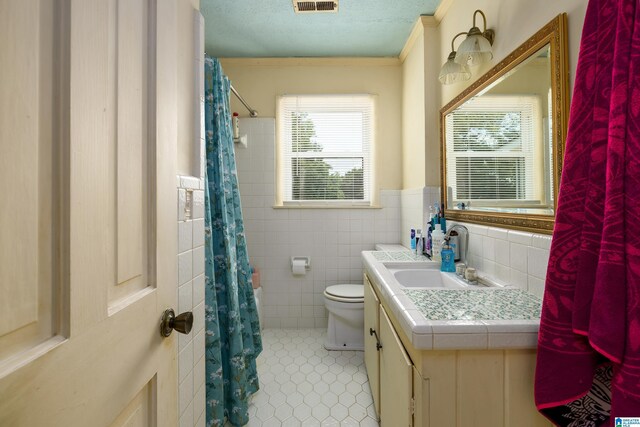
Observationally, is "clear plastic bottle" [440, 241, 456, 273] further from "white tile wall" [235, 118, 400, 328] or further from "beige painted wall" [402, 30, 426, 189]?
"white tile wall" [235, 118, 400, 328]

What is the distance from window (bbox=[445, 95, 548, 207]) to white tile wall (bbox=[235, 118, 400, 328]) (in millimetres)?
1035

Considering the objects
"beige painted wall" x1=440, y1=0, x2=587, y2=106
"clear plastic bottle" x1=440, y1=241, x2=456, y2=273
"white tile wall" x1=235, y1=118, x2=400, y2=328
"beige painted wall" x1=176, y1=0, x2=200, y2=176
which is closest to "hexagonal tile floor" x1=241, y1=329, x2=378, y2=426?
"white tile wall" x1=235, y1=118, x2=400, y2=328

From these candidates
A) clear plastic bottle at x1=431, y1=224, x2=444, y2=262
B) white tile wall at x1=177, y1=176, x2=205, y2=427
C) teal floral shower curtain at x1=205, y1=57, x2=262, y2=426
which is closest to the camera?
white tile wall at x1=177, y1=176, x2=205, y2=427

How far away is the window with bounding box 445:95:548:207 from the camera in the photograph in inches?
47.2

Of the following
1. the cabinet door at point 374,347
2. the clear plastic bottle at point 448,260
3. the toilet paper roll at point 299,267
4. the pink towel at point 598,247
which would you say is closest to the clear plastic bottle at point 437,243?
the clear plastic bottle at point 448,260

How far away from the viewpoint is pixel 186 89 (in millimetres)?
1192

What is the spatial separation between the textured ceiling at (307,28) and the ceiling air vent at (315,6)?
42 millimetres

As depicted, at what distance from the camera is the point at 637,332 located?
0.62 metres

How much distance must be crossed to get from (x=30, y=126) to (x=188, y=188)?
763 millimetres

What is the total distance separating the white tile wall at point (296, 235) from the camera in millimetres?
2791

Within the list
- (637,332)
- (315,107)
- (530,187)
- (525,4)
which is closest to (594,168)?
(637,332)

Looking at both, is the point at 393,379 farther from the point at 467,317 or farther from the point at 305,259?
the point at 305,259

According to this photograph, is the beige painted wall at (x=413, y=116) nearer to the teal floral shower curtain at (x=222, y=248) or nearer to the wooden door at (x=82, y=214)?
the teal floral shower curtain at (x=222, y=248)

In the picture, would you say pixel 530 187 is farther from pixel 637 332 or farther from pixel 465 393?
pixel 465 393
